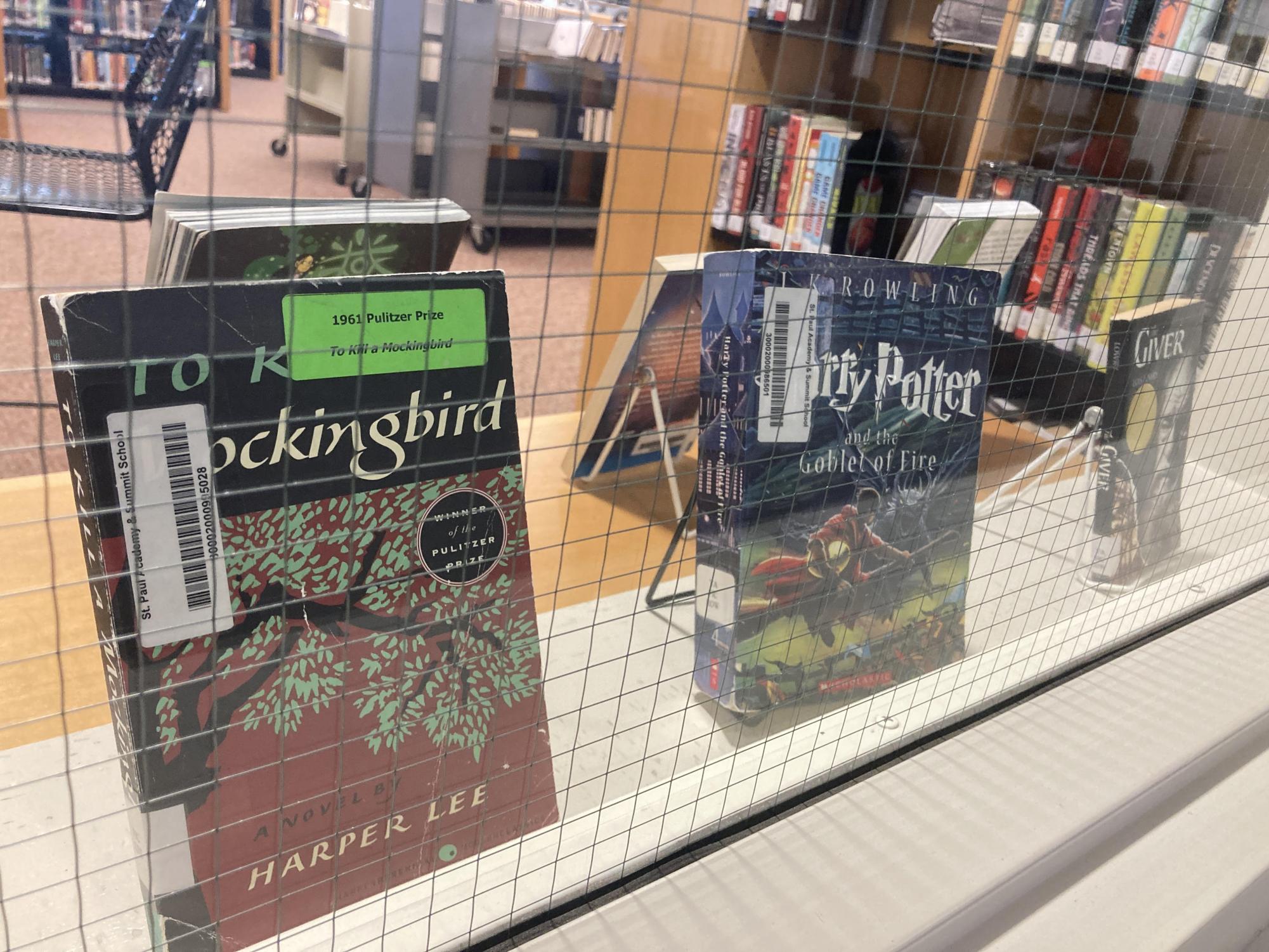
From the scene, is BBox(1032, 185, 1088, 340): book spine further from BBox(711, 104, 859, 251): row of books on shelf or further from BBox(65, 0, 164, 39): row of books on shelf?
BBox(65, 0, 164, 39): row of books on shelf

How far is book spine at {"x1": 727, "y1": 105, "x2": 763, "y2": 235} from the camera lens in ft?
5.92

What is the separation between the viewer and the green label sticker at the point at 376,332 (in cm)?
53

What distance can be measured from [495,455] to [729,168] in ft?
4.75

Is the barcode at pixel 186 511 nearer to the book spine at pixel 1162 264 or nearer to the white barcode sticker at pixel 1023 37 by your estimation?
the white barcode sticker at pixel 1023 37

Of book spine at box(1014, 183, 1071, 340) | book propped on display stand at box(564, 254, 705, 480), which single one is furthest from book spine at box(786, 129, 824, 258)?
book spine at box(1014, 183, 1071, 340)

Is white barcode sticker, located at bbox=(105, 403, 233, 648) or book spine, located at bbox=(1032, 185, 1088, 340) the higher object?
book spine, located at bbox=(1032, 185, 1088, 340)

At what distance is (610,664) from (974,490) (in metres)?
0.44

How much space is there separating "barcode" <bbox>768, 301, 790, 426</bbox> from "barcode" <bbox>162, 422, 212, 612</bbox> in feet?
1.50

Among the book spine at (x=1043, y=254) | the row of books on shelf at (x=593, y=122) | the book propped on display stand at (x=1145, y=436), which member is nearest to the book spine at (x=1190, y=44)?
the book spine at (x=1043, y=254)

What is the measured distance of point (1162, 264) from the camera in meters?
1.19

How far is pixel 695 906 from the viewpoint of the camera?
691 millimetres

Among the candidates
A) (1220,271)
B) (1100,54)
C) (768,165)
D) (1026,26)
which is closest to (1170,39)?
(1026,26)

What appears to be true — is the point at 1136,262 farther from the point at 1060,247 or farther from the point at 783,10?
the point at 783,10

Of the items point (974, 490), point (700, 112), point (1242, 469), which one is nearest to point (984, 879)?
point (974, 490)
